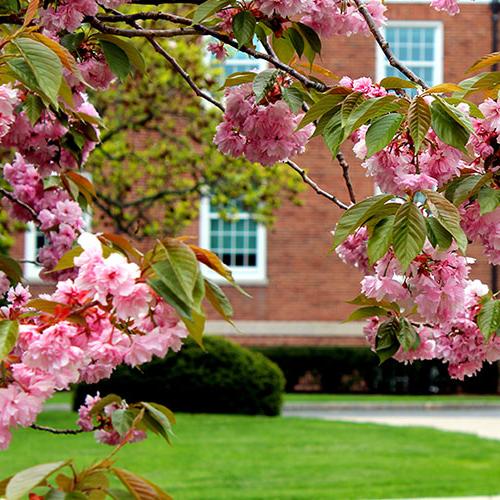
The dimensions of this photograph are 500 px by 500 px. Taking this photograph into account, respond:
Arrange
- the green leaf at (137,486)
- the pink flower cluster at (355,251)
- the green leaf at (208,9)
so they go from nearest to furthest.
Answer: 1. the green leaf at (137,486)
2. the green leaf at (208,9)
3. the pink flower cluster at (355,251)

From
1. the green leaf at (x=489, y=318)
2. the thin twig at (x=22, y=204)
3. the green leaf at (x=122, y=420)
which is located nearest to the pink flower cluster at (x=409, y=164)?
the green leaf at (x=489, y=318)

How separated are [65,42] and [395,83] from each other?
0.87 metres

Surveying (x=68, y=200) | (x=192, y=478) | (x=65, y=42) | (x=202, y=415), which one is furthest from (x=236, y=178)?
(x=65, y=42)

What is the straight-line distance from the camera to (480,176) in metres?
2.18

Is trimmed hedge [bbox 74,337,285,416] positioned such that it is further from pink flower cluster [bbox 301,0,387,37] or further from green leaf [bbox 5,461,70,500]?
green leaf [bbox 5,461,70,500]

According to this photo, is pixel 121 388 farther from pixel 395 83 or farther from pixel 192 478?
pixel 395 83

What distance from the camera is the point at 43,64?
1770 millimetres

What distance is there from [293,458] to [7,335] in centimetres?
828

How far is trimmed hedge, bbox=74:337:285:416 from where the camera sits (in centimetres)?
1366

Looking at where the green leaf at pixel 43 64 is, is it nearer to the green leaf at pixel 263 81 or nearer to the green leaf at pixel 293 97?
the green leaf at pixel 263 81

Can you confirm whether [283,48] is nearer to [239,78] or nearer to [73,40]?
[239,78]

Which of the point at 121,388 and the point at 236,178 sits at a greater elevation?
the point at 236,178

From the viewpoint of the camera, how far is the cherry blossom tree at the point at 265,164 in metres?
1.60

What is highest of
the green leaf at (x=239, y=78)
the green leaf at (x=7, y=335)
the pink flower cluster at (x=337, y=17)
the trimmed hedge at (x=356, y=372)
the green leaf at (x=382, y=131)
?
the pink flower cluster at (x=337, y=17)
